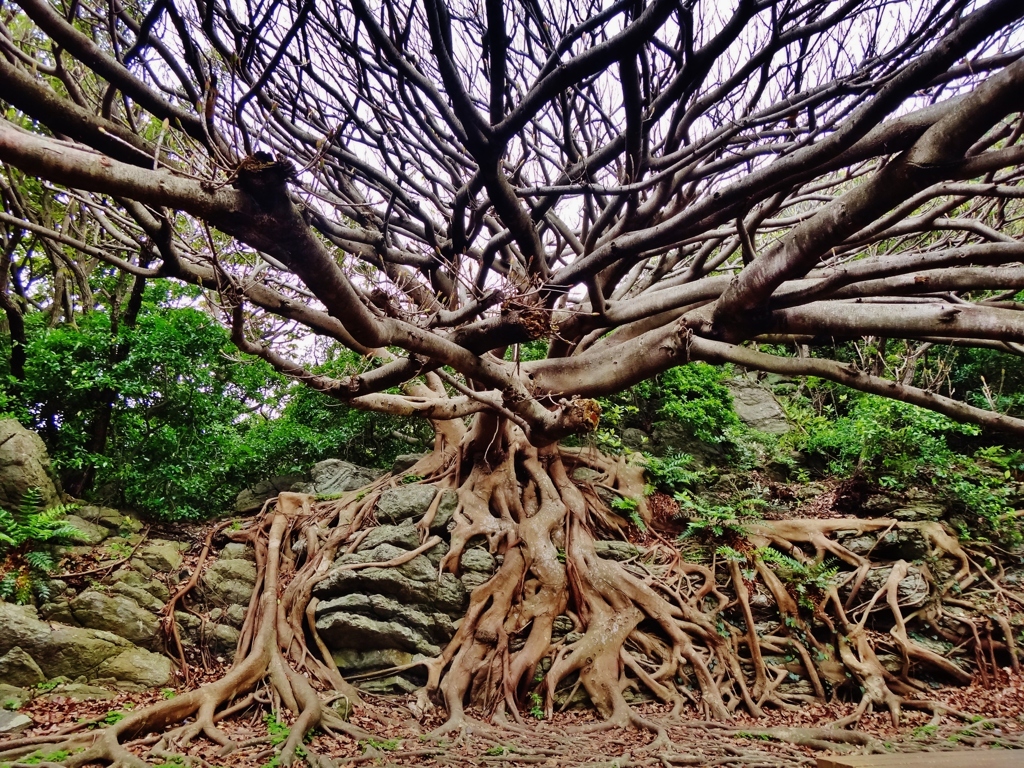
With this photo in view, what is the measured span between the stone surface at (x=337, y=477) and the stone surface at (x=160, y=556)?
1.80m

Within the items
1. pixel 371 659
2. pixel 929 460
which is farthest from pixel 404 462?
pixel 929 460

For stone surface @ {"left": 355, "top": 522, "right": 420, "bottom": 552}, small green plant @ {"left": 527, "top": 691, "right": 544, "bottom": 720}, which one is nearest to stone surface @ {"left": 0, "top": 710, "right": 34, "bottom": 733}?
stone surface @ {"left": 355, "top": 522, "right": 420, "bottom": 552}

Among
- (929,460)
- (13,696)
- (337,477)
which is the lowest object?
(13,696)

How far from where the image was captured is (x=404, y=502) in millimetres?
6090

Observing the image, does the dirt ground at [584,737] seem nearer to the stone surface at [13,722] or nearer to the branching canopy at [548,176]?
the stone surface at [13,722]

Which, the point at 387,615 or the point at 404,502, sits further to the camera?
the point at 404,502

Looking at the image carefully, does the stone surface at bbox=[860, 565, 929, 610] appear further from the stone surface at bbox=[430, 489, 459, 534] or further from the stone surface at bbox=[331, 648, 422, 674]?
the stone surface at bbox=[331, 648, 422, 674]

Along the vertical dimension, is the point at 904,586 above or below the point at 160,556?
below

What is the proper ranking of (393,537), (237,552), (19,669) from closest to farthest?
(19,669)
(393,537)
(237,552)

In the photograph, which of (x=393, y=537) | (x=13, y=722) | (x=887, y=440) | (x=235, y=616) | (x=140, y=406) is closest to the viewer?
(x=13, y=722)

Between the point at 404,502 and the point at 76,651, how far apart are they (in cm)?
299

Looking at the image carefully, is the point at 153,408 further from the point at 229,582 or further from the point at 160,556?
the point at 229,582

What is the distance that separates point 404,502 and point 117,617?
2708mm

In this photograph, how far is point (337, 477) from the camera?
7.41 m
